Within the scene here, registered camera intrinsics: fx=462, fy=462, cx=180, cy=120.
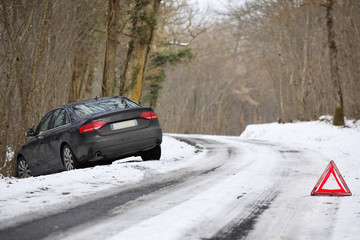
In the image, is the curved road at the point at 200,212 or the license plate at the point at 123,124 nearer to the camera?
the curved road at the point at 200,212

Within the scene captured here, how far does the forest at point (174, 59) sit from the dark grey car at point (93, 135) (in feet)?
4.68

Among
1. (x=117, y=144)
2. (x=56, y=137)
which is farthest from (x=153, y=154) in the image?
(x=56, y=137)

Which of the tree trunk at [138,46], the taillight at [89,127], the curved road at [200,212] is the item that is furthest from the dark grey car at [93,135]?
the tree trunk at [138,46]

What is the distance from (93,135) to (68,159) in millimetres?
898

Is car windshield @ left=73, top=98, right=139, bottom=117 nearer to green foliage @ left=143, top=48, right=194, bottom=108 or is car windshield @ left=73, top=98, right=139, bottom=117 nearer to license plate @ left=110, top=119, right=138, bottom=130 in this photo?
license plate @ left=110, top=119, right=138, bottom=130

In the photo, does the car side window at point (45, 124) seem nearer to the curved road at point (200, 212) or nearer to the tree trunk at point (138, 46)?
the curved road at point (200, 212)

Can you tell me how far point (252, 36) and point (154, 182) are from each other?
29801 millimetres

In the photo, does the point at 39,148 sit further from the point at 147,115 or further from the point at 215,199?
the point at 215,199

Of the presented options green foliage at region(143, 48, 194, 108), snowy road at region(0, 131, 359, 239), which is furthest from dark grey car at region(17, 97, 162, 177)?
green foliage at region(143, 48, 194, 108)

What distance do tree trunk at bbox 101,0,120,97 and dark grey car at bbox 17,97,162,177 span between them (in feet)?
16.3

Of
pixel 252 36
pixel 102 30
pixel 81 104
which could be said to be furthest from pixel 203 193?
pixel 252 36

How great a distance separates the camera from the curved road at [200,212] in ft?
14.4

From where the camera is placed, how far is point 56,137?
31.6ft

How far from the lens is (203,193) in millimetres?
6520
